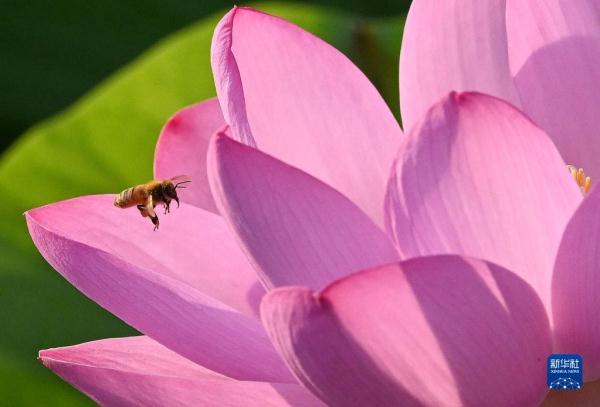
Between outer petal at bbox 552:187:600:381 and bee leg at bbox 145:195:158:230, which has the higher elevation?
bee leg at bbox 145:195:158:230

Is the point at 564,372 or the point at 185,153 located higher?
the point at 185,153

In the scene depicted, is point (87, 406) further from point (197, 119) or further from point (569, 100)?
point (569, 100)

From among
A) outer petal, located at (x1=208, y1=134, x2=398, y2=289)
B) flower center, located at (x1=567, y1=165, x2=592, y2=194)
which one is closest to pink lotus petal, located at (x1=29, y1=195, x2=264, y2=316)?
outer petal, located at (x1=208, y1=134, x2=398, y2=289)

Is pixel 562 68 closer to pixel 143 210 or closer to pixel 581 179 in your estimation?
pixel 581 179

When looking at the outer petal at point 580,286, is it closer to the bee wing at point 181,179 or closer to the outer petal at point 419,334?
the outer petal at point 419,334

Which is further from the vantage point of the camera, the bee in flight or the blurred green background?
the blurred green background

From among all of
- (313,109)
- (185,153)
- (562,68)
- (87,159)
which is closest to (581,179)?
(562,68)

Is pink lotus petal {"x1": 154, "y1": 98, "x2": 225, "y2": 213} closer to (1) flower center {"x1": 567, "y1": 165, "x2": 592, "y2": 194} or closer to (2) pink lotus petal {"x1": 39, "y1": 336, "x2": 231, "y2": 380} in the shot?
(2) pink lotus petal {"x1": 39, "y1": 336, "x2": 231, "y2": 380}
